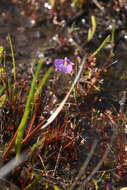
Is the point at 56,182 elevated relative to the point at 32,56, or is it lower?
lower

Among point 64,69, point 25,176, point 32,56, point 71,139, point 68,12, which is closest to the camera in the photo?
point 25,176

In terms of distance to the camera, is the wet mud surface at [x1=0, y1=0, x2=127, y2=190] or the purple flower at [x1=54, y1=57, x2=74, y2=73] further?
the wet mud surface at [x1=0, y1=0, x2=127, y2=190]

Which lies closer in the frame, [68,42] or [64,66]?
[64,66]

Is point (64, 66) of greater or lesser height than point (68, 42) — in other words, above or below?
below

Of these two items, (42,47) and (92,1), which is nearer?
(42,47)

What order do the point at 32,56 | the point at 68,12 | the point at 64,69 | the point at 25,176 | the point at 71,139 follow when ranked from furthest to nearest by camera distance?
1. the point at 68,12
2. the point at 32,56
3. the point at 64,69
4. the point at 71,139
5. the point at 25,176

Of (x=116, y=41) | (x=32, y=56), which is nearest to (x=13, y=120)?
(x=32, y=56)

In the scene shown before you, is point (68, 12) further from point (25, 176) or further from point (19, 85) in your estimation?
point (25, 176)

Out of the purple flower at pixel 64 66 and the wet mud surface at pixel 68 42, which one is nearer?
the purple flower at pixel 64 66

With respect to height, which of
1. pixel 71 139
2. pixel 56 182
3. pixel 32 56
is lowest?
pixel 56 182
